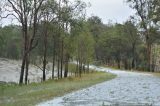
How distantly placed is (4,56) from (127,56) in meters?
46.6

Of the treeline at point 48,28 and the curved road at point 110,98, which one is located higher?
the treeline at point 48,28

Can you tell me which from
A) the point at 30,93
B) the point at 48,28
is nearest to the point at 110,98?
the point at 30,93

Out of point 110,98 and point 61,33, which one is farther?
point 61,33

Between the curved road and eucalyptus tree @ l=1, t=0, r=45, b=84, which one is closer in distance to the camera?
the curved road

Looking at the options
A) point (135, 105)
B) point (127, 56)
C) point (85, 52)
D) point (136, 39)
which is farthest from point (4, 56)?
point (135, 105)

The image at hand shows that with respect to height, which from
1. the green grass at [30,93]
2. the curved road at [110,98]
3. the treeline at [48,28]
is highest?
the treeline at [48,28]

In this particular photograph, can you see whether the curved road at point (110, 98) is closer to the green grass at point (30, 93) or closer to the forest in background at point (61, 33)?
the green grass at point (30, 93)

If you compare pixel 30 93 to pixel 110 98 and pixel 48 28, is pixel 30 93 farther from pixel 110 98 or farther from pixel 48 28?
pixel 48 28

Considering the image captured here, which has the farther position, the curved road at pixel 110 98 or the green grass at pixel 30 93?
the green grass at pixel 30 93

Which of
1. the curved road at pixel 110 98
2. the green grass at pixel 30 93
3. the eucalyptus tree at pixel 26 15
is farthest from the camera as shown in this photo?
the eucalyptus tree at pixel 26 15

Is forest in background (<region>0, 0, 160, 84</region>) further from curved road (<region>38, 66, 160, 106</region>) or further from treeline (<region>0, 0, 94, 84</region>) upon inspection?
curved road (<region>38, 66, 160, 106</region>)

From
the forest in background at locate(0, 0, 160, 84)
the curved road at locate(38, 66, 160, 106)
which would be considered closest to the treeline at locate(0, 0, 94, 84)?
the forest in background at locate(0, 0, 160, 84)

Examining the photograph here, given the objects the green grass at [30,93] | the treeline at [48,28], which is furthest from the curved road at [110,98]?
the treeline at [48,28]

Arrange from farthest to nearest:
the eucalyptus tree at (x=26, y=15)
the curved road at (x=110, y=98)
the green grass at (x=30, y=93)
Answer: the eucalyptus tree at (x=26, y=15) → the green grass at (x=30, y=93) → the curved road at (x=110, y=98)
